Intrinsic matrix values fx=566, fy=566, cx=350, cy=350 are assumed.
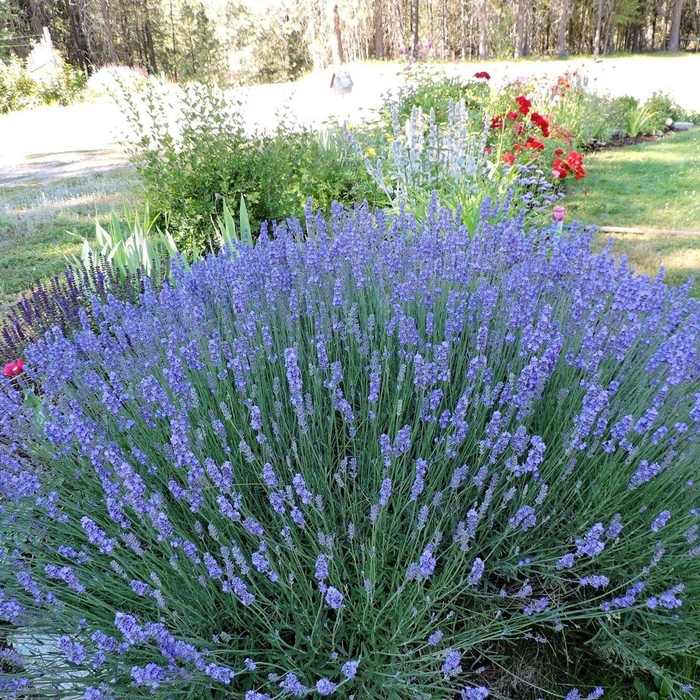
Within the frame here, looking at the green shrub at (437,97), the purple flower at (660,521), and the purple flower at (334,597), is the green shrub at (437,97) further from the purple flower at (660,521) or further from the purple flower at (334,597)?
the purple flower at (334,597)

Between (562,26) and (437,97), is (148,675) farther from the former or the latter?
(562,26)

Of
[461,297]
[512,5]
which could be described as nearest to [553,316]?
[461,297]

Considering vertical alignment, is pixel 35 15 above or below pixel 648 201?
above

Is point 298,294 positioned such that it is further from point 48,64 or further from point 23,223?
point 48,64

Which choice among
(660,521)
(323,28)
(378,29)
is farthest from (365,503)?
(378,29)

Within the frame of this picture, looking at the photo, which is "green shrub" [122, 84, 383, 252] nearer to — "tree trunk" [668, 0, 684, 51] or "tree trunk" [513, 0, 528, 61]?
"tree trunk" [513, 0, 528, 61]

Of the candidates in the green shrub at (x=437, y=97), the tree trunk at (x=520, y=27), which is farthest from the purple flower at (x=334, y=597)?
the tree trunk at (x=520, y=27)

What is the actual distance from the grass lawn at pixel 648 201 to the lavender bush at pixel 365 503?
3.07 metres

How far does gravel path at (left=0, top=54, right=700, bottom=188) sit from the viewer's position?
10078 millimetres

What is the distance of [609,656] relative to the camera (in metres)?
1.73

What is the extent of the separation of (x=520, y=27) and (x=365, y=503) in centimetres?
3400

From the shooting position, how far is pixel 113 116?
14.8 m

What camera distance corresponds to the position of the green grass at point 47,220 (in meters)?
5.51

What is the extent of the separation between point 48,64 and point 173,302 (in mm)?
20342
